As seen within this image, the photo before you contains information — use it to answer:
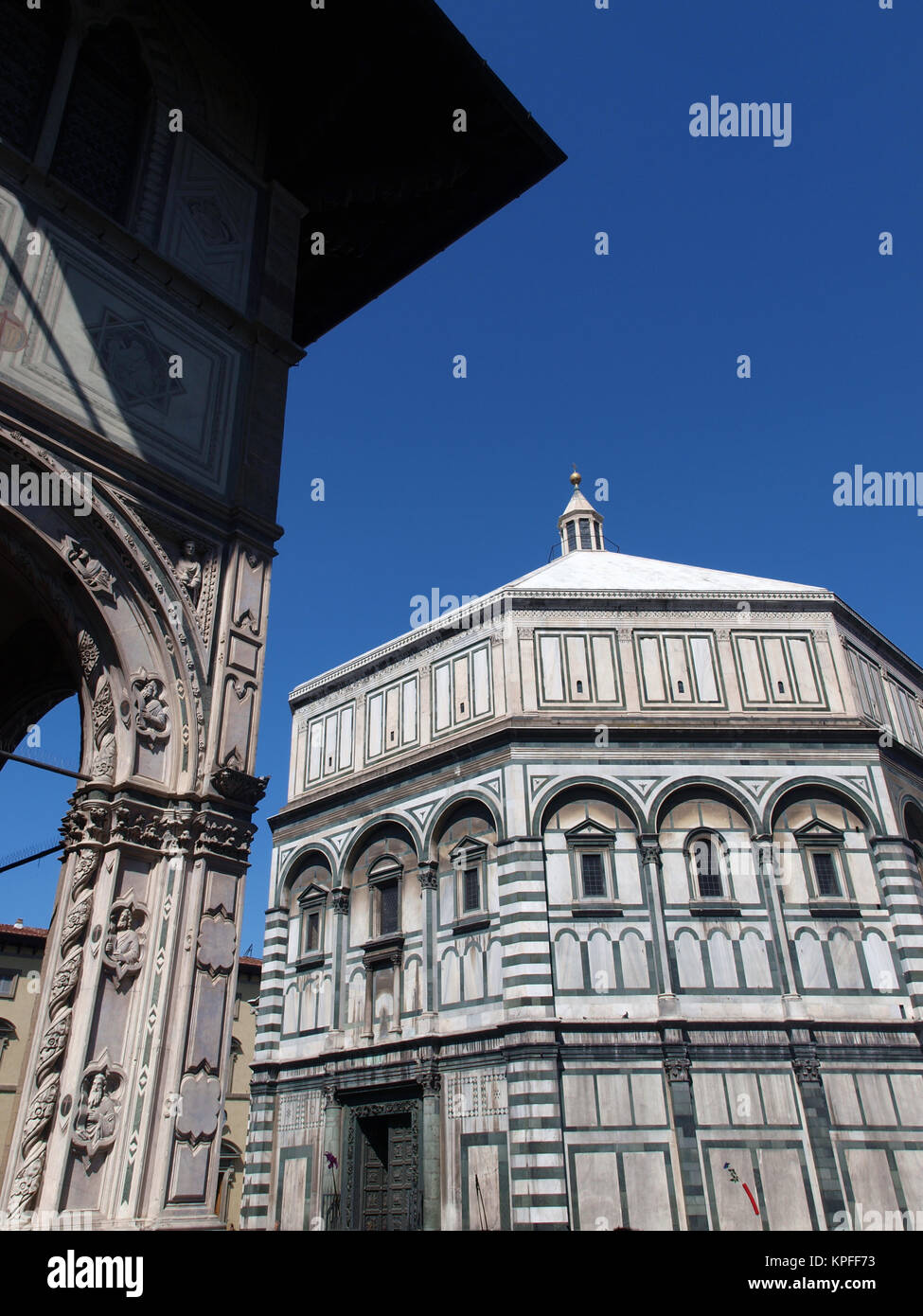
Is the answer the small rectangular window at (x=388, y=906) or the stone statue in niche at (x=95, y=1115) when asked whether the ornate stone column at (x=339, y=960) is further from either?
the stone statue in niche at (x=95, y=1115)

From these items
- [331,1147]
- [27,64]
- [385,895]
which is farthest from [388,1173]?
[27,64]

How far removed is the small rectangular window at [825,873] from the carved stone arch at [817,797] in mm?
937

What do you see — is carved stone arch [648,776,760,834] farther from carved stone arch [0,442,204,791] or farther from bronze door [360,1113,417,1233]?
carved stone arch [0,442,204,791]

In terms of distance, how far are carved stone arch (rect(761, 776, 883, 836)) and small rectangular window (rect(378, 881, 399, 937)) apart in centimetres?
760

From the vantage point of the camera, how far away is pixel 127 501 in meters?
6.41

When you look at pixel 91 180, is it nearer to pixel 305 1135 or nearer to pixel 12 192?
pixel 12 192

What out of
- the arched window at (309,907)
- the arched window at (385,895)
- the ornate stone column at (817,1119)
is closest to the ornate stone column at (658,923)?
the ornate stone column at (817,1119)

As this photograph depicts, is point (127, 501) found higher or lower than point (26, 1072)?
higher

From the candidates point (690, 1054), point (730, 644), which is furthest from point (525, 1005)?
point (730, 644)

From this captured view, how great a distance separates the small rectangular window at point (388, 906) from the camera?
1888cm

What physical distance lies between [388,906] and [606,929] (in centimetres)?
492

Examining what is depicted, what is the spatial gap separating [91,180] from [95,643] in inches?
155

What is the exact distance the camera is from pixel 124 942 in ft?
17.7

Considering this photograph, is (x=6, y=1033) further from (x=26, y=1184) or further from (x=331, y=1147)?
(x=26, y=1184)
